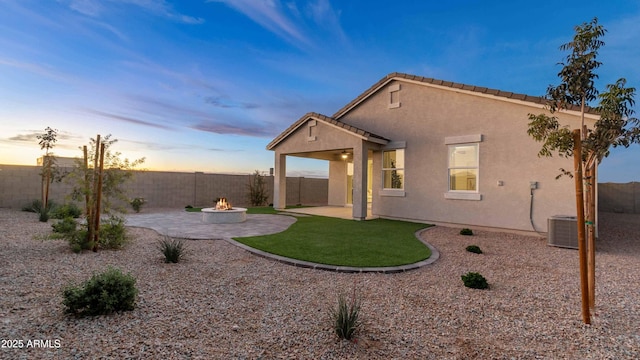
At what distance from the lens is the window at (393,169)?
12.3 m

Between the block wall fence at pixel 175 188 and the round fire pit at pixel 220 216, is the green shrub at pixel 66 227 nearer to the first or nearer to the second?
the round fire pit at pixel 220 216

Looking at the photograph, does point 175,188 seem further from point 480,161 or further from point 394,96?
point 480,161

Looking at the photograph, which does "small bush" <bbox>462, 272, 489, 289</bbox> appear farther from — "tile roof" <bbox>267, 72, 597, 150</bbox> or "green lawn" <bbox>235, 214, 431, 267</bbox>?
"tile roof" <bbox>267, 72, 597, 150</bbox>

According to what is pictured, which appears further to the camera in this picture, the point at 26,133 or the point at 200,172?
the point at 200,172

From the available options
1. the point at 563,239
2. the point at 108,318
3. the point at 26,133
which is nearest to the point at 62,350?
the point at 108,318

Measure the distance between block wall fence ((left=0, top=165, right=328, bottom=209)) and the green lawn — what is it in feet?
26.7

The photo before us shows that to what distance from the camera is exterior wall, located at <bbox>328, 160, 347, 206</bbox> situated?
18172mm

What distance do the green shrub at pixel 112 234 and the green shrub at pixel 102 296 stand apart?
11.7 ft

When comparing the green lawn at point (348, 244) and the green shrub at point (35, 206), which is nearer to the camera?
the green lawn at point (348, 244)

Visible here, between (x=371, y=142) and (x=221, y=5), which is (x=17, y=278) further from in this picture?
(x=371, y=142)

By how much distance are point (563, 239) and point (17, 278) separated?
11.5 m

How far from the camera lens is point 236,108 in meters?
15.7

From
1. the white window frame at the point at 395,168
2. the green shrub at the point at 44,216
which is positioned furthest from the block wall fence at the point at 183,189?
the white window frame at the point at 395,168

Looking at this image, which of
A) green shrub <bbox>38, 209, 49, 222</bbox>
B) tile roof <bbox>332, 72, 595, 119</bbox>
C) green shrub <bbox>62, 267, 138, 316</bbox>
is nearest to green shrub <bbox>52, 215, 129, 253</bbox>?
green shrub <bbox>62, 267, 138, 316</bbox>
